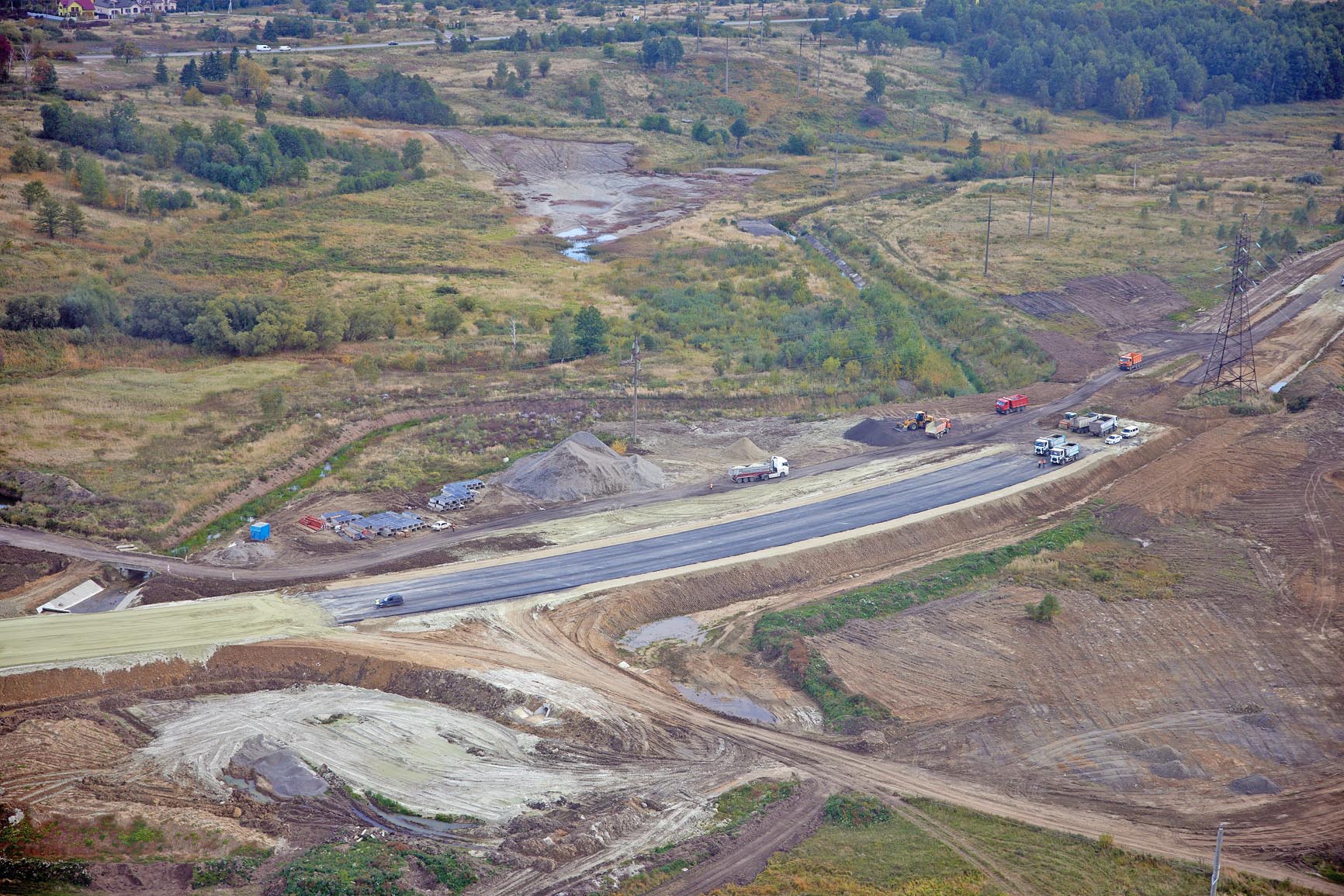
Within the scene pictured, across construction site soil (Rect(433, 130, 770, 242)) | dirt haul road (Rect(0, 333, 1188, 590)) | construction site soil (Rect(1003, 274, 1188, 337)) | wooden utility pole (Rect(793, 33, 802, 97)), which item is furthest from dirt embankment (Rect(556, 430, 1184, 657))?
wooden utility pole (Rect(793, 33, 802, 97))

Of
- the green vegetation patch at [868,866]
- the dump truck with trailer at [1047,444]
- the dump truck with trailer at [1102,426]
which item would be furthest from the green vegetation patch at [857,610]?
the dump truck with trailer at [1102,426]

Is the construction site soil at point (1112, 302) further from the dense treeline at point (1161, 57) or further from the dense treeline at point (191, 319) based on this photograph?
the dense treeline at point (1161, 57)

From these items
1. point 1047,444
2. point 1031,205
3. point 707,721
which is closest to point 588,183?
point 1031,205

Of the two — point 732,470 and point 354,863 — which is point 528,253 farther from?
point 354,863

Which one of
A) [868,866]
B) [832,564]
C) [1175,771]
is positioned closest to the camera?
[868,866]

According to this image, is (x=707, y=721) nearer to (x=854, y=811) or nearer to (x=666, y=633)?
(x=854, y=811)

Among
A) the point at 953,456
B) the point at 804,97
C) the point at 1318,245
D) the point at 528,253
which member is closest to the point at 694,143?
the point at 804,97
